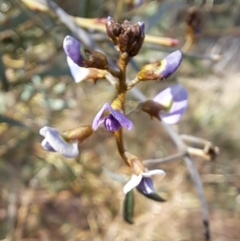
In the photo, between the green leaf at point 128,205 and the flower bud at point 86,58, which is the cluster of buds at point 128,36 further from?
the green leaf at point 128,205

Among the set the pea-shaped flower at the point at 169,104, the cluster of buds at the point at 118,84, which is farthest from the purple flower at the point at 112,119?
the pea-shaped flower at the point at 169,104

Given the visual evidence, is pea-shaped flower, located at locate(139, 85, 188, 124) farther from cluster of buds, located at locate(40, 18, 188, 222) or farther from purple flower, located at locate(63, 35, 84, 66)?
purple flower, located at locate(63, 35, 84, 66)

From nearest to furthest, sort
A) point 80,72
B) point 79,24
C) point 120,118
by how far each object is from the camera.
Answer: point 120,118
point 80,72
point 79,24

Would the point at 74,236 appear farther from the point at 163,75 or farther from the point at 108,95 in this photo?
the point at 163,75

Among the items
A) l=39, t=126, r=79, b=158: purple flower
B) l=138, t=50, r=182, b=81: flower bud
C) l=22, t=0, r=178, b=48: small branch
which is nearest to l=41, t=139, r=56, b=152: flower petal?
l=39, t=126, r=79, b=158: purple flower

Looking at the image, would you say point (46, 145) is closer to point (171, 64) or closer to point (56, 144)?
point (56, 144)

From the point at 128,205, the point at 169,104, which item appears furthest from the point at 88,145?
the point at 169,104
